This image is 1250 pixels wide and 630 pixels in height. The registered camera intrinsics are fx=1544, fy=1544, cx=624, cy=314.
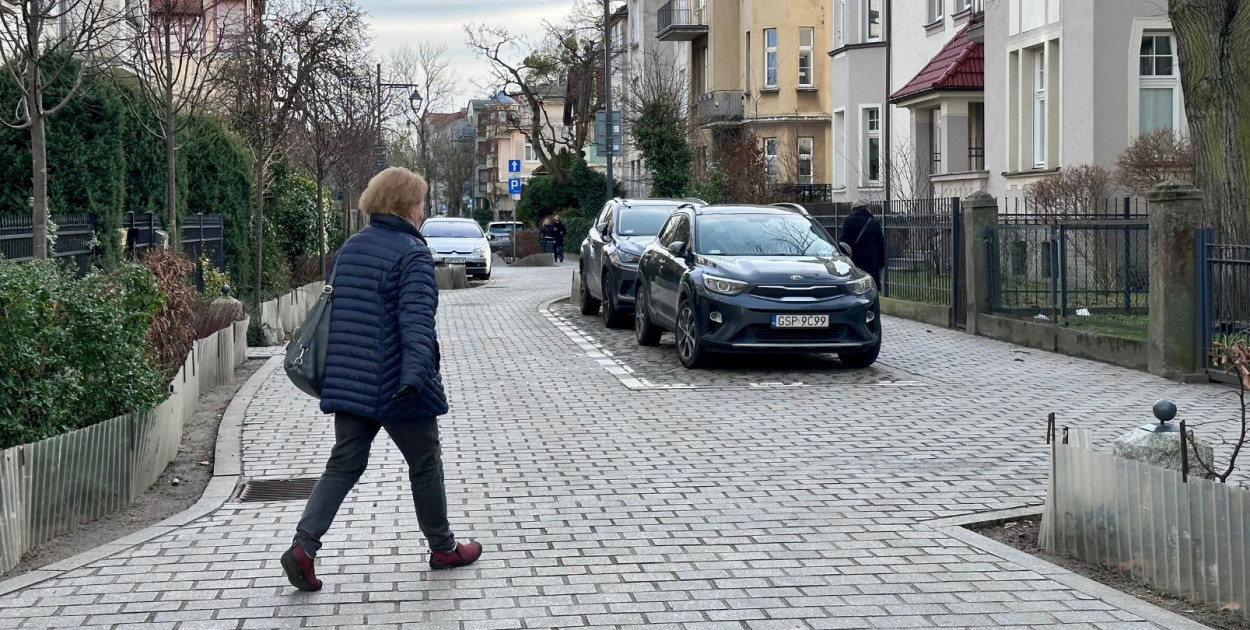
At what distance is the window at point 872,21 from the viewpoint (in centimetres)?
3697

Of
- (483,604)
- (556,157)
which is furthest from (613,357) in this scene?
(556,157)

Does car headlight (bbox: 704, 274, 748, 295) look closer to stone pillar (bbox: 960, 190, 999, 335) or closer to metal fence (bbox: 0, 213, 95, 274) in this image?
stone pillar (bbox: 960, 190, 999, 335)

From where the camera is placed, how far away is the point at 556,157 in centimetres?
6606

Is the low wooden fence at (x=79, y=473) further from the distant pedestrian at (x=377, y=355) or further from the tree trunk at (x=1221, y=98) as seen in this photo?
the tree trunk at (x=1221, y=98)

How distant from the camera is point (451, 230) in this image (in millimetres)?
37406

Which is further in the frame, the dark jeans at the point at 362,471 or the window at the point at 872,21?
the window at the point at 872,21

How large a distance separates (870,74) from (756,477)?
2914 centimetres

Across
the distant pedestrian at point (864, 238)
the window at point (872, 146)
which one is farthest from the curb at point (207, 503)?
the window at point (872, 146)

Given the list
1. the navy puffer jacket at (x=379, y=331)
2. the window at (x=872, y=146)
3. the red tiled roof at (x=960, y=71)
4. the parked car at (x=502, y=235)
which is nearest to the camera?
the navy puffer jacket at (x=379, y=331)

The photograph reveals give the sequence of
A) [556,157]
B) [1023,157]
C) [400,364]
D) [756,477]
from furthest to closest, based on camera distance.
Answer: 1. [556,157]
2. [1023,157]
3. [756,477]
4. [400,364]

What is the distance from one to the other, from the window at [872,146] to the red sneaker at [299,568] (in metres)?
32.0

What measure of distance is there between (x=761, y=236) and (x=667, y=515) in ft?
28.0

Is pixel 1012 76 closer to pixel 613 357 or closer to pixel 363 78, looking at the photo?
pixel 613 357

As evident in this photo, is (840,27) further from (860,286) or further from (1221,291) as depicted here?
(1221,291)
